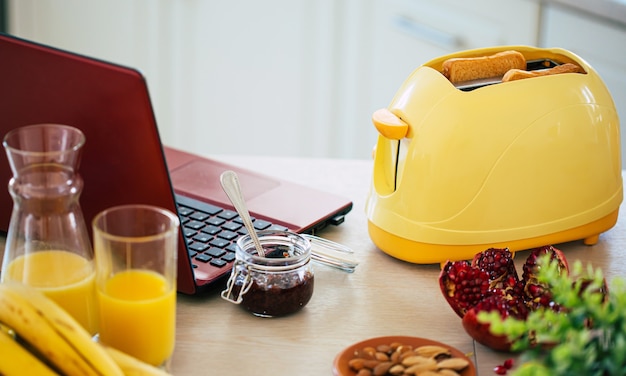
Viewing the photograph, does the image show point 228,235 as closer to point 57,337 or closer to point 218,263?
point 218,263

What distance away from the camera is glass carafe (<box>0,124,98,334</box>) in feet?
2.51

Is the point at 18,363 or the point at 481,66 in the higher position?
the point at 481,66

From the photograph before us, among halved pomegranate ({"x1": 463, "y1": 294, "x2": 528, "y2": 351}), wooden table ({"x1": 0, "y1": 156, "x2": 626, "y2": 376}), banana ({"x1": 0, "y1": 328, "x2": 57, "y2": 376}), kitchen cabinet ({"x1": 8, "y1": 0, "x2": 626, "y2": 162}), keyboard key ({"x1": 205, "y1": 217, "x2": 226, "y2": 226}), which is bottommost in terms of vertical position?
kitchen cabinet ({"x1": 8, "y1": 0, "x2": 626, "y2": 162})

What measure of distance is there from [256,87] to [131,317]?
204 cm

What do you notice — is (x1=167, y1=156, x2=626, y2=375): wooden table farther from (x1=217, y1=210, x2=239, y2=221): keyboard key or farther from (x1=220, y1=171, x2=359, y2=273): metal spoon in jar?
(x1=217, y1=210, x2=239, y2=221): keyboard key

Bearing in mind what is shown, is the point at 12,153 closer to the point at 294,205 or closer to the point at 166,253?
the point at 166,253

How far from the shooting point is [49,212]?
0.78m

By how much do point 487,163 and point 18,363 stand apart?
0.55 metres

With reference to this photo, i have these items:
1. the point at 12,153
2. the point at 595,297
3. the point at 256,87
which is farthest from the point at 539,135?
the point at 256,87

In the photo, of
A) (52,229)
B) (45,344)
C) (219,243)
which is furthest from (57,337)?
(219,243)

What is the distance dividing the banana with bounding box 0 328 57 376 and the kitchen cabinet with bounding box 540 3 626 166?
5.79 feet

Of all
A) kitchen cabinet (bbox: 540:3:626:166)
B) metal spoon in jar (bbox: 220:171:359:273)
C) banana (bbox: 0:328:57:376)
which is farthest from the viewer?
kitchen cabinet (bbox: 540:3:626:166)

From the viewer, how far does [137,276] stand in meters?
0.75

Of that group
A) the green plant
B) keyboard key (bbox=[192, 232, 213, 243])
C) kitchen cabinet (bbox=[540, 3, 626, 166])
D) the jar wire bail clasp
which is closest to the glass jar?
the jar wire bail clasp
